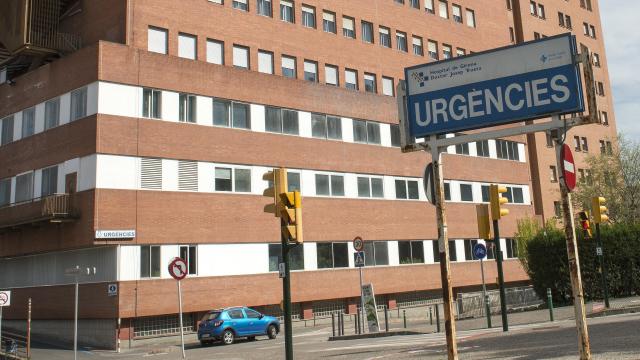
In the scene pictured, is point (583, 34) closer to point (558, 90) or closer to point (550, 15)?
point (550, 15)

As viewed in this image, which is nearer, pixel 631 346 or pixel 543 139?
pixel 631 346

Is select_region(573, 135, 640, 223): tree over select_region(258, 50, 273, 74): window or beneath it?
beneath

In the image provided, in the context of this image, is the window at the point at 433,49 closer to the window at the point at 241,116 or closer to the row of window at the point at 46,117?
the window at the point at 241,116

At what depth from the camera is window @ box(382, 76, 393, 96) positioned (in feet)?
138

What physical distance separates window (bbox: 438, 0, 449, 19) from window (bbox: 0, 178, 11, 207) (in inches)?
1220

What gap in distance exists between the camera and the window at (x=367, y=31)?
41.4 metres

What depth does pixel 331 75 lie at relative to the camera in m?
39.0

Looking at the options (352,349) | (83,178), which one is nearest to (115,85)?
(83,178)

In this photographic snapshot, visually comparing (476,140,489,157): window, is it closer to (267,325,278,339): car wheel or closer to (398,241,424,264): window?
(398,241,424,264): window

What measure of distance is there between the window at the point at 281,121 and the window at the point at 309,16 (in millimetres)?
6027

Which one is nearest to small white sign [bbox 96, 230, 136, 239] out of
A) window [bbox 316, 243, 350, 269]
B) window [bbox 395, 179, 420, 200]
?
window [bbox 316, 243, 350, 269]

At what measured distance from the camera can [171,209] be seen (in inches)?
1169

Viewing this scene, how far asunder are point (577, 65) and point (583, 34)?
6211 centimetres

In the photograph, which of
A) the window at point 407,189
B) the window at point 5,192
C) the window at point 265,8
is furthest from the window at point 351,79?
the window at point 5,192
